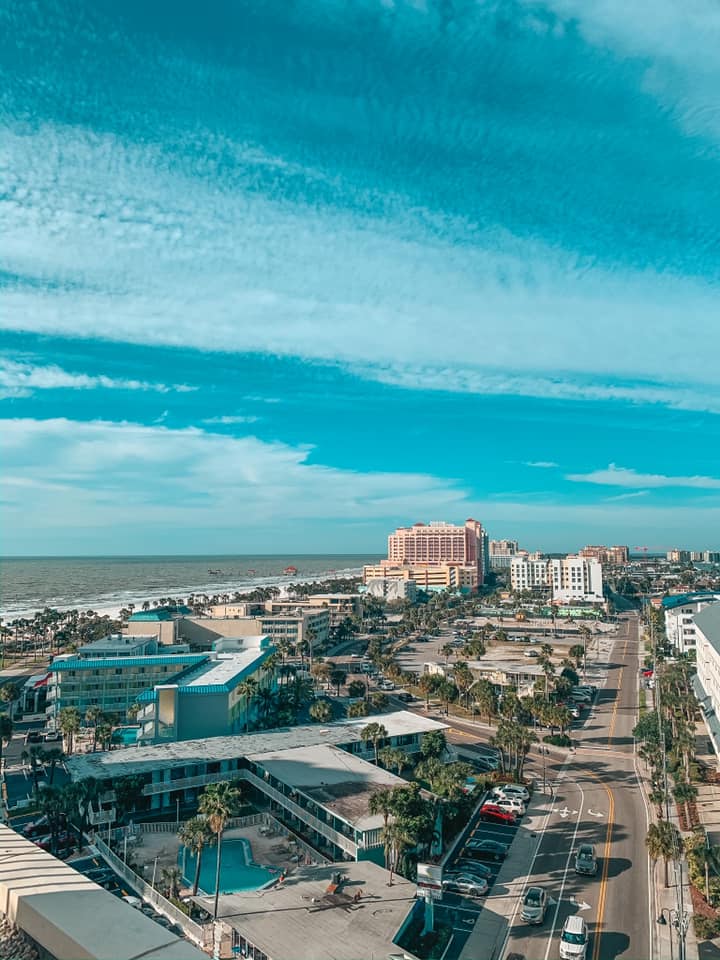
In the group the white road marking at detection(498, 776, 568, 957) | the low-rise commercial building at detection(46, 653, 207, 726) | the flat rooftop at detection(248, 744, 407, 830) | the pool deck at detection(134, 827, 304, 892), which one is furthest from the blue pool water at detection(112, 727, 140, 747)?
the white road marking at detection(498, 776, 568, 957)

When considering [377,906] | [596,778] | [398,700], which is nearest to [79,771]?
[377,906]

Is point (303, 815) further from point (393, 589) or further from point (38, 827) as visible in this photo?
point (393, 589)

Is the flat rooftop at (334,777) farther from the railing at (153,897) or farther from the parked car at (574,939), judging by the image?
the parked car at (574,939)

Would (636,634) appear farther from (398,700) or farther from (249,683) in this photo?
(249,683)

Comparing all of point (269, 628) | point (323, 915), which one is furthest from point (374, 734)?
point (269, 628)

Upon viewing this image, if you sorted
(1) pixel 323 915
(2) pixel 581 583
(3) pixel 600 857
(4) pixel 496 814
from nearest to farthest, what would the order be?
(1) pixel 323 915 < (3) pixel 600 857 < (4) pixel 496 814 < (2) pixel 581 583
